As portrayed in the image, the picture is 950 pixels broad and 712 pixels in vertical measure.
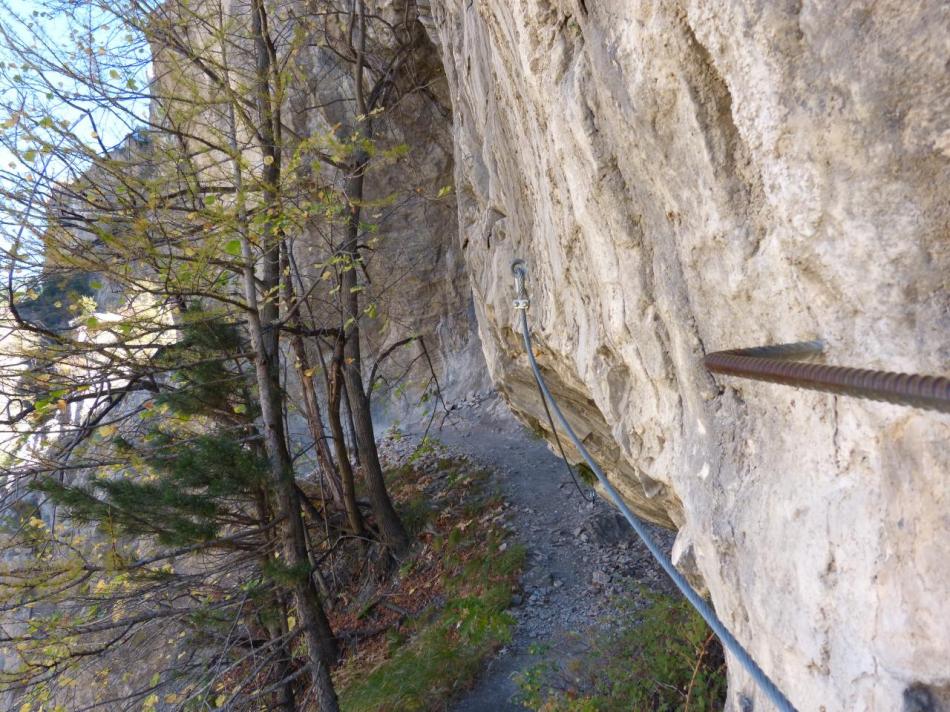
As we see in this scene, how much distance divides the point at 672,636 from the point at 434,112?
30.3ft

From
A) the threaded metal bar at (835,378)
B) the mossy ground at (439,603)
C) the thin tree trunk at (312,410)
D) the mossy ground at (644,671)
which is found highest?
the thin tree trunk at (312,410)

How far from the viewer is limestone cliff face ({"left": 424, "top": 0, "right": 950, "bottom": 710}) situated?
5.39ft

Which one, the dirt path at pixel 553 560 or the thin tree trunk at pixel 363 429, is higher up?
the thin tree trunk at pixel 363 429

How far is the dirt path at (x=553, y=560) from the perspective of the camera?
6.44m

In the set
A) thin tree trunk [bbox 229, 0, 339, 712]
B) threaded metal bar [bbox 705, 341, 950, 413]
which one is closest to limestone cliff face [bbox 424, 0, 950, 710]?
threaded metal bar [bbox 705, 341, 950, 413]

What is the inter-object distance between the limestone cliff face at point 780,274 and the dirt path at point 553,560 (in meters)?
3.52

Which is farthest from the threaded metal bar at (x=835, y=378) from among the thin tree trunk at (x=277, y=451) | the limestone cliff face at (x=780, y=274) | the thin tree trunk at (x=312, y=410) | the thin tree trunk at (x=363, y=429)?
the thin tree trunk at (x=312, y=410)

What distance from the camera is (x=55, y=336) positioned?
575 centimetres

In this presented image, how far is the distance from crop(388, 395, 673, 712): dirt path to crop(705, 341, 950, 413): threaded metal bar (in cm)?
484

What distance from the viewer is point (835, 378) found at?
1478 millimetres

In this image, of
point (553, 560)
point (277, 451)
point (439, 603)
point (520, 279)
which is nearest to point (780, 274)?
point (520, 279)

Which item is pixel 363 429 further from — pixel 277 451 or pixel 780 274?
pixel 780 274

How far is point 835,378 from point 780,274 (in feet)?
2.28

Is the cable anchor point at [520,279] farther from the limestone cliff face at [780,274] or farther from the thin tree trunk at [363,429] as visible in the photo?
Result: the thin tree trunk at [363,429]
